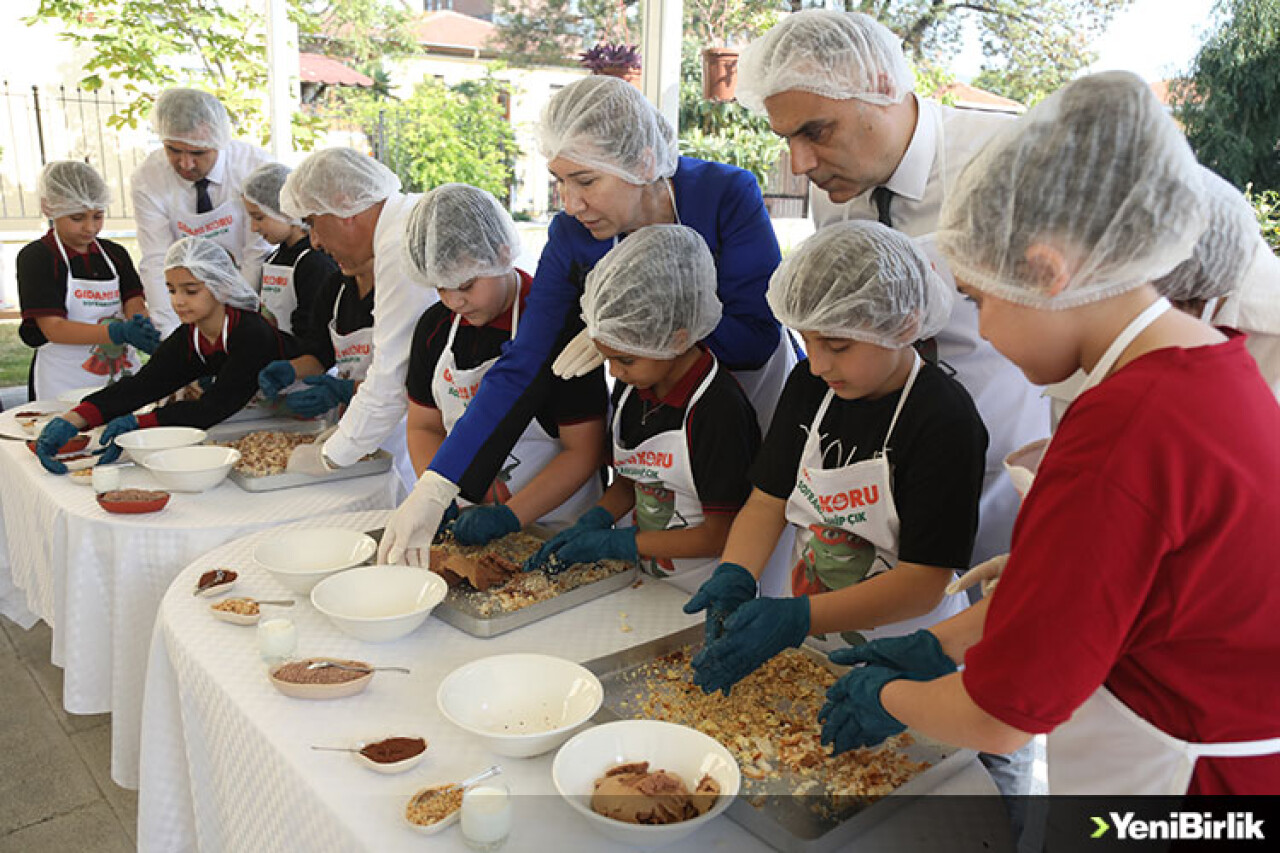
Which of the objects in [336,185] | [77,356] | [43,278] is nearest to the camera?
[336,185]

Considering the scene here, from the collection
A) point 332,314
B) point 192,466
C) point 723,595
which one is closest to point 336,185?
point 332,314

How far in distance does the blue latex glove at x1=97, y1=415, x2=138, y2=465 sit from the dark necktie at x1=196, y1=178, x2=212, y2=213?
1.43 meters

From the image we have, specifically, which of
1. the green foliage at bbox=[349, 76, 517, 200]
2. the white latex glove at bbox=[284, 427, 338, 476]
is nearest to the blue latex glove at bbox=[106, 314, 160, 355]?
Result: the white latex glove at bbox=[284, 427, 338, 476]

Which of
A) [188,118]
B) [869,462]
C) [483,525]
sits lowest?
[483,525]

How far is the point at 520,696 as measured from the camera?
→ 139cm

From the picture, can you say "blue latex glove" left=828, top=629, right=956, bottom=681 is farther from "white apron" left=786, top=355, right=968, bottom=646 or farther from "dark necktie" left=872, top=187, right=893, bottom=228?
"dark necktie" left=872, top=187, right=893, bottom=228

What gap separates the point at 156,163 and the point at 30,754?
2511mm

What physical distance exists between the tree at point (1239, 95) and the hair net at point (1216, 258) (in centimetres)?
110

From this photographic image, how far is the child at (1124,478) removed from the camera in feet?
2.50

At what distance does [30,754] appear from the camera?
275 cm

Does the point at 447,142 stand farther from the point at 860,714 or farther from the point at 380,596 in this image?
the point at 860,714

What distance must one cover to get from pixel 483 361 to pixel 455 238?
0.34 metres

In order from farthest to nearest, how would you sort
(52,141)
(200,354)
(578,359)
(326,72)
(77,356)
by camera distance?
(326,72)
(52,141)
(77,356)
(200,354)
(578,359)

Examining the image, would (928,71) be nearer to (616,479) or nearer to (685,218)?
(685,218)
